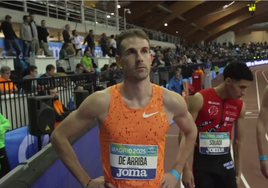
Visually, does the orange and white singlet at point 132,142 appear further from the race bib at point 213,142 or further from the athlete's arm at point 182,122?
the race bib at point 213,142

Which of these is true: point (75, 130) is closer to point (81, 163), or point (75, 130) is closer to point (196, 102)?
point (196, 102)

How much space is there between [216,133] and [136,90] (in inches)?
57.9

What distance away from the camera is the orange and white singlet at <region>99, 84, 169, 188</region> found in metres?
1.85

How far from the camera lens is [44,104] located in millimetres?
3895

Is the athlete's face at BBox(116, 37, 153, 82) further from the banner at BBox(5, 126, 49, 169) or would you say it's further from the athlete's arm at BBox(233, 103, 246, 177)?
the banner at BBox(5, 126, 49, 169)

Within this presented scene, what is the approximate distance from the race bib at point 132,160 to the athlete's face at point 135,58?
432 millimetres

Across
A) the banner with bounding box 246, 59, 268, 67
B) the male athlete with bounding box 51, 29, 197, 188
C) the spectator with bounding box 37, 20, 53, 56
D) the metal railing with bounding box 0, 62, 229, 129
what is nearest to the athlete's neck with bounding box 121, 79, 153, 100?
the male athlete with bounding box 51, 29, 197, 188

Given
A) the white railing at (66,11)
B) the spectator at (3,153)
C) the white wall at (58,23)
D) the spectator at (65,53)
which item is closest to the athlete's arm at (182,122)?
the spectator at (3,153)

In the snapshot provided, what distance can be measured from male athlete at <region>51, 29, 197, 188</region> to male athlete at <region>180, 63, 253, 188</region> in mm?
1143

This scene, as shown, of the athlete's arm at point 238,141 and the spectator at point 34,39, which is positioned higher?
the spectator at point 34,39

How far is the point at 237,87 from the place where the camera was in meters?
2.89

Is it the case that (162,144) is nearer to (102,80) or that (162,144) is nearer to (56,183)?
(56,183)

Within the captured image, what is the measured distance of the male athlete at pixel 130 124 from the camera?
1.86m

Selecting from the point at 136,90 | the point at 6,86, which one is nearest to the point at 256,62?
the point at 6,86
